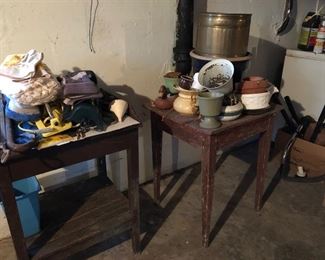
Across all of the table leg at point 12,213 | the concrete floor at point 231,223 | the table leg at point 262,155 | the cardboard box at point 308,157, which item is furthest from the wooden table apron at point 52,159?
the cardboard box at point 308,157

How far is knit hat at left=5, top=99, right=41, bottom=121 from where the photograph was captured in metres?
1.02

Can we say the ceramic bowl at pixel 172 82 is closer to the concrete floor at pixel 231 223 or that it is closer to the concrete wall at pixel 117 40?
the concrete wall at pixel 117 40

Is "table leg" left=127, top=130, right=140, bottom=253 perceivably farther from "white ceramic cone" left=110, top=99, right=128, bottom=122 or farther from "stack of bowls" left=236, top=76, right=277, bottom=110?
"stack of bowls" left=236, top=76, right=277, bottom=110

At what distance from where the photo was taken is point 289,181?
2.00 metres

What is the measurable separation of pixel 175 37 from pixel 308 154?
1153 millimetres

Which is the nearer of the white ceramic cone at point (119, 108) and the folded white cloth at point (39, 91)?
the folded white cloth at point (39, 91)

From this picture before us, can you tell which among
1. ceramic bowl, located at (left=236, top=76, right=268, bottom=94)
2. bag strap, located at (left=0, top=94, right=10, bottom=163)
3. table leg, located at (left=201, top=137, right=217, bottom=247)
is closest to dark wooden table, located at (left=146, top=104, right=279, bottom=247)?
table leg, located at (left=201, top=137, right=217, bottom=247)

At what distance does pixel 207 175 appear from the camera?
4.31ft

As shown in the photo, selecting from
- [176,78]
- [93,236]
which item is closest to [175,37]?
[176,78]

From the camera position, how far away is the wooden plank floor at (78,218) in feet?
3.90

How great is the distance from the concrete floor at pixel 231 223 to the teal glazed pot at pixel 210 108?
639mm

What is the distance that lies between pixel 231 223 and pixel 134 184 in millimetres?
661

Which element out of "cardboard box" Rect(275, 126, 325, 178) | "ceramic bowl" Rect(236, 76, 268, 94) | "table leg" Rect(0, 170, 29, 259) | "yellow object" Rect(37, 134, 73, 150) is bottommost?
"cardboard box" Rect(275, 126, 325, 178)

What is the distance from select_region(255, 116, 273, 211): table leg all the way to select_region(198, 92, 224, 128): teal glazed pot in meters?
0.38
